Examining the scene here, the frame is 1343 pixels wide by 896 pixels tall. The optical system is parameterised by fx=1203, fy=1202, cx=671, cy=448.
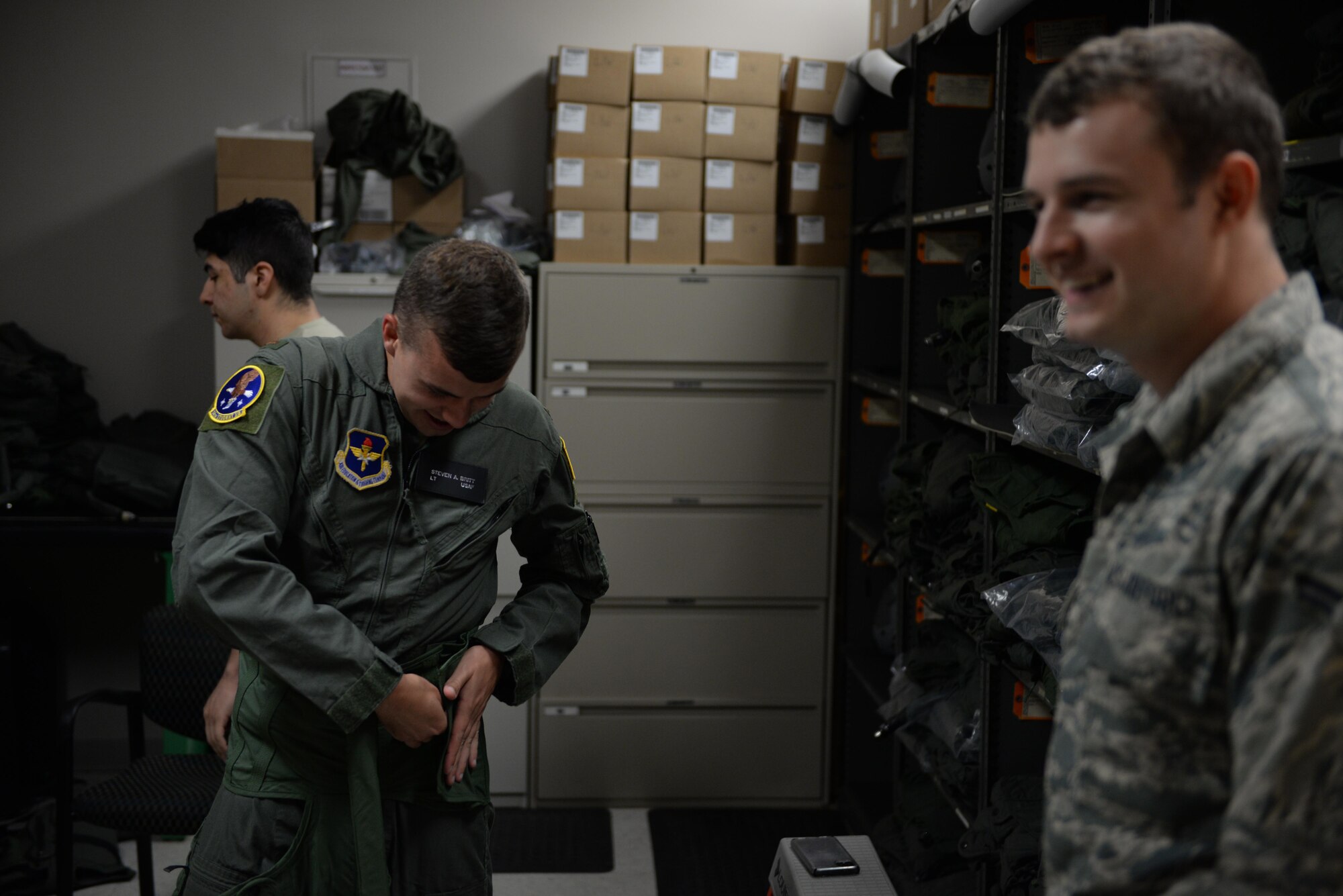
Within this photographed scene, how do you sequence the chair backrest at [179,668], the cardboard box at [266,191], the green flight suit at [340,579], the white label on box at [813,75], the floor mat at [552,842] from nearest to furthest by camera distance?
the green flight suit at [340,579] → the chair backrest at [179,668] → the floor mat at [552,842] → the cardboard box at [266,191] → the white label on box at [813,75]

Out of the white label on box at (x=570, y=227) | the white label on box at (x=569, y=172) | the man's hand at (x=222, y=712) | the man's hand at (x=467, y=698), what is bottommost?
the man's hand at (x=222, y=712)

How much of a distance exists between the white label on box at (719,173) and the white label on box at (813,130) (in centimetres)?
23

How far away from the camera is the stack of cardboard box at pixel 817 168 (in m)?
3.61

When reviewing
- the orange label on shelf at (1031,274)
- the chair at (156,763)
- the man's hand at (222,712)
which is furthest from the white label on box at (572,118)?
the man's hand at (222,712)

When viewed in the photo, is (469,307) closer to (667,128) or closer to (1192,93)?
(1192,93)

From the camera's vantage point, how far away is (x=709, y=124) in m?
3.56

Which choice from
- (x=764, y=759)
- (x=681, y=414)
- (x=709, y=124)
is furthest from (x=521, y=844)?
(x=709, y=124)

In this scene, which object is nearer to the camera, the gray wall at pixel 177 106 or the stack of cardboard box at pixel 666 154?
the stack of cardboard box at pixel 666 154

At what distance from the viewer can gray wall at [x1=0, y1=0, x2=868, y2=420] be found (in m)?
3.92

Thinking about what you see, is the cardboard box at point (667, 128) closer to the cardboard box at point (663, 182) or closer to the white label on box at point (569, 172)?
the cardboard box at point (663, 182)

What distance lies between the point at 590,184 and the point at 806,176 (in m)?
0.66

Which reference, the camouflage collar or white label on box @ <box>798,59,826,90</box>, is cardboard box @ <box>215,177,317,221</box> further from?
the camouflage collar

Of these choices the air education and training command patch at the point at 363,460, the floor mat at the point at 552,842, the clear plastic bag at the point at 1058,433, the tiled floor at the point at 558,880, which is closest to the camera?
the air education and training command patch at the point at 363,460

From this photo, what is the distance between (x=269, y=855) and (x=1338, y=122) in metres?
1.63
